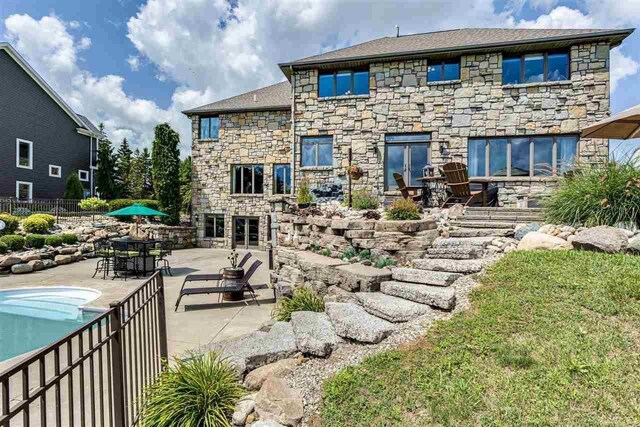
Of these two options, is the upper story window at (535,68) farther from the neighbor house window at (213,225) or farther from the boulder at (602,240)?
the neighbor house window at (213,225)

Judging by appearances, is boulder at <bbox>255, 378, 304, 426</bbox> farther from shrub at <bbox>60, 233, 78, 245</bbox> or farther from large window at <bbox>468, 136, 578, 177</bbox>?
shrub at <bbox>60, 233, 78, 245</bbox>

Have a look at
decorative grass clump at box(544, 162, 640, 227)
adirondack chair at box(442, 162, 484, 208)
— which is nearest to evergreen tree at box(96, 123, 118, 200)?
adirondack chair at box(442, 162, 484, 208)

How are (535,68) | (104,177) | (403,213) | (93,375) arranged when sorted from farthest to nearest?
(104,177) → (535,68) → (403,213) → (93,375)

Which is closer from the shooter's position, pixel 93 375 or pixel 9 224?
pixel 93 375

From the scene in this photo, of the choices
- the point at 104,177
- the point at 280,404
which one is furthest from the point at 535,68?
the point at 104,177

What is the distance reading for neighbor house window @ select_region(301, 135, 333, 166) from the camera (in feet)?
44.4

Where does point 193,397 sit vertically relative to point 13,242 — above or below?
below

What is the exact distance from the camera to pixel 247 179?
17.0 meters

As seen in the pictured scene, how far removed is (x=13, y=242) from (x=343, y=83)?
529 inches

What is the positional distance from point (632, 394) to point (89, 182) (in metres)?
29.6

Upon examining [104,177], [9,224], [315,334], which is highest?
[104,177]

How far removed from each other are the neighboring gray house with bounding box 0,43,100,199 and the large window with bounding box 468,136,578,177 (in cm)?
2473

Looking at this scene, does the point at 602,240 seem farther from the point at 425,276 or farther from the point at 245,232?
the point at 245,232

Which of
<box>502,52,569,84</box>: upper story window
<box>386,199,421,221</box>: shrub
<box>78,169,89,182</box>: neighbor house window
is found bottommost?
<box>386,199,421,221</box>: shrub
